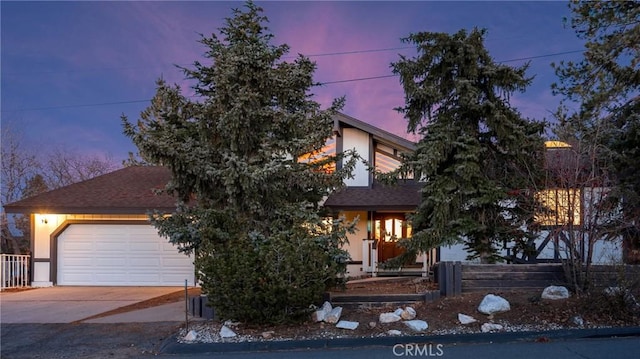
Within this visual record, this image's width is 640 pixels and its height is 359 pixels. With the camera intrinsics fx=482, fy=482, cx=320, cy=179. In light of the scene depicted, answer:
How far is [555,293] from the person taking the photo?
29.7 feet

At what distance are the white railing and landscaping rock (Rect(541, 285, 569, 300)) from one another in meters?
15.3

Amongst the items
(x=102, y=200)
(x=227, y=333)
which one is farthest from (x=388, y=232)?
(x=227, y=333)

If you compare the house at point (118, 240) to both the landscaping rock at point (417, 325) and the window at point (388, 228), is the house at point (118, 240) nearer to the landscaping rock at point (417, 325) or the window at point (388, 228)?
the window at point (388, 228)

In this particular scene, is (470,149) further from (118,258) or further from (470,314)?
(118,258)

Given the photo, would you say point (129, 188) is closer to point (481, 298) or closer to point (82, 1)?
point (82, 1)

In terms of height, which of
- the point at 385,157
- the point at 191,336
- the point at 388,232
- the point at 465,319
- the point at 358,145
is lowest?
the point at 191,336

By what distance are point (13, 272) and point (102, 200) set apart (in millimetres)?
3770

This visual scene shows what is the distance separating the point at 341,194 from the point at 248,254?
8.01 m

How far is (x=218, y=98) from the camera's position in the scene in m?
10.1

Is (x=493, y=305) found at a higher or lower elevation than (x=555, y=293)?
lower

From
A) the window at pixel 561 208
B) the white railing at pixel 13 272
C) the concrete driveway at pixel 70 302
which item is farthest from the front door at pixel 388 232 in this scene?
the white railing at pixel 13 272

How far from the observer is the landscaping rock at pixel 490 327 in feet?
26.5

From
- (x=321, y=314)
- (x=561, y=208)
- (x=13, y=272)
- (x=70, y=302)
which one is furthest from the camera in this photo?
(x=13, y=272)

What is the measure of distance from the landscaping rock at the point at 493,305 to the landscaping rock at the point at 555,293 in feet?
2.86
